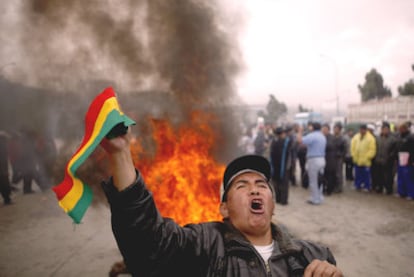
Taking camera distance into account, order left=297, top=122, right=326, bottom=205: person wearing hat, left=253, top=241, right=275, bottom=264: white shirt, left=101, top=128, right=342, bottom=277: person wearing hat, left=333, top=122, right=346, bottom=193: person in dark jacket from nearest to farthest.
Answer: left=101, top=128, right=342, bottom=277: person wearing hat, left=253, top=241, right=275, bottom=264: white shirt, left=297, top=122, right=326, bottom=205: person wearing hat, left=333, top=122, right=346, bottom=193: person in dark jacket

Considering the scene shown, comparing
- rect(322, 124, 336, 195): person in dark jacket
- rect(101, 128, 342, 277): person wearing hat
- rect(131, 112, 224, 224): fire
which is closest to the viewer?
rect(101, 128, 342, 277): person wearing hat

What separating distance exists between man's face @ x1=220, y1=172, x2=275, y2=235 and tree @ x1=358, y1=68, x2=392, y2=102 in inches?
2711

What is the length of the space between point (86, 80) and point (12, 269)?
4.32 m

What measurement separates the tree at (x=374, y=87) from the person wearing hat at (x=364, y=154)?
60.0 m

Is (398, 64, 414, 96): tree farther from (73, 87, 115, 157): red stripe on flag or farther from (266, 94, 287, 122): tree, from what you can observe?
(73, 87, 115, 157): red stripe on flag

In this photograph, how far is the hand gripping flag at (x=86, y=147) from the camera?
129 cm

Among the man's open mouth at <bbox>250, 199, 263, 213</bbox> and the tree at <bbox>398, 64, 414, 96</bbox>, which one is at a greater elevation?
the tree at <bbox>398, 64, 414, 96</bbox>

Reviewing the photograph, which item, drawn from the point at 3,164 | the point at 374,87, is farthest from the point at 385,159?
the point at 374,87

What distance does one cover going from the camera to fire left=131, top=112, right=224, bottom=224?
468cm

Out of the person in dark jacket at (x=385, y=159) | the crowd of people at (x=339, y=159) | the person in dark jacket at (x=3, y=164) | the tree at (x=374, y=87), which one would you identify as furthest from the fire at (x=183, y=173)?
the tree at (x=374, y=87)

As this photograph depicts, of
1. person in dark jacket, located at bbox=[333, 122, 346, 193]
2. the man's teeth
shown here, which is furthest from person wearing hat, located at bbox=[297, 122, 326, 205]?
the man's teeth

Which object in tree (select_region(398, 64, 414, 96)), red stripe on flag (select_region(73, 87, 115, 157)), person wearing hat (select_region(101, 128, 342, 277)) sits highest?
tree (select_region(398, 64, 414, 96))

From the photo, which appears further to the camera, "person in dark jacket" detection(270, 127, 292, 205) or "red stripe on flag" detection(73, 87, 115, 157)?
"person in dark jacket" detection(270, 127, 292, 205)

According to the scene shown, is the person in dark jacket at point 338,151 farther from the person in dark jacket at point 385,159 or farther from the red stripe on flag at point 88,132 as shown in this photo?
the red stripe on flag at point 88,132
